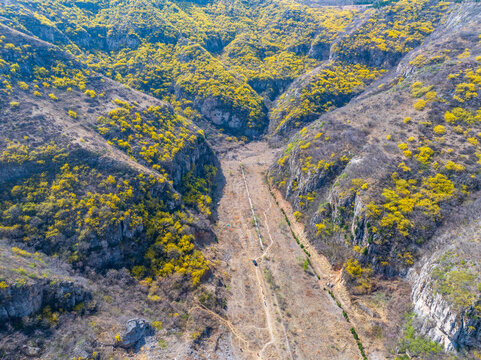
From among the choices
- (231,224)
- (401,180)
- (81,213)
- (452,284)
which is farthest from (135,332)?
(401,180)

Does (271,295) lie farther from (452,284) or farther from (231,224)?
(452,284)

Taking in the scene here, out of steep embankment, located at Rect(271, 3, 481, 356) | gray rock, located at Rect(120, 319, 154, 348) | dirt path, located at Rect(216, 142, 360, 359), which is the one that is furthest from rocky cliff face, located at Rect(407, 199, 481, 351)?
gray rock, located at Rect(120, 319, 154, 348)

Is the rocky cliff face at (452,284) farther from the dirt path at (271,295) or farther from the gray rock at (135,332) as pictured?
the gray rock at (135,332)

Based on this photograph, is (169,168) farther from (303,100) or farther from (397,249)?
(303,100)

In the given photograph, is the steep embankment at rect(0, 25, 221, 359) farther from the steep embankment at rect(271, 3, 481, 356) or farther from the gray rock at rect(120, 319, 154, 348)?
the steep embankment at rect(271, 3, 481, 356)

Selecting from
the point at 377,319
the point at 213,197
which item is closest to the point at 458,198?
the point at 377,319

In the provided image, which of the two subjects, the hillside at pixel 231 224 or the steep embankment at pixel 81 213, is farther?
the hillside at pixel 231 224

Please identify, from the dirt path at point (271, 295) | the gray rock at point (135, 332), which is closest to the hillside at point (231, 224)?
the gray rock at point (135, 332)
